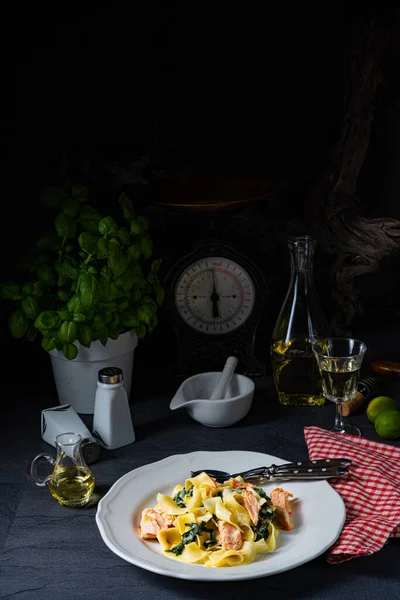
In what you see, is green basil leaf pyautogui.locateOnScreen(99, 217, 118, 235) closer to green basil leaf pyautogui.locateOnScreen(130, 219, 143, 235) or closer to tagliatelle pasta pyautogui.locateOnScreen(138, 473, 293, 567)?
green basil leaf pyautogui.locateOnScreen(130, 219, 143, 235)

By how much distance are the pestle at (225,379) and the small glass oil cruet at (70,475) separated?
0.39 m

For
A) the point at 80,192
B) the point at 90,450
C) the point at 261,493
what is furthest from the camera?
the point at 80,192

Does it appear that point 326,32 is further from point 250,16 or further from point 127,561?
point 127,561

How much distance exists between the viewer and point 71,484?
1428mm

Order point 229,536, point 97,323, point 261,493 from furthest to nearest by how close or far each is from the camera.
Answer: point 97,323, point 261,493, point 229,536

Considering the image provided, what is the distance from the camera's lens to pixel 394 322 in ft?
7.62

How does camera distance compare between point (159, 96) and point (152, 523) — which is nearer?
point (152, 523)

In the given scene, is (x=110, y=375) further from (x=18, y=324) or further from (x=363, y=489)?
(x=363, y=489)

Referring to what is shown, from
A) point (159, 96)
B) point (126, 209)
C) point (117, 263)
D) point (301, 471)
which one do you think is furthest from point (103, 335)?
point (159, 96)

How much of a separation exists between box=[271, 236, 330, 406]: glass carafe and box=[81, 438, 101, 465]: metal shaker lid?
45 cm

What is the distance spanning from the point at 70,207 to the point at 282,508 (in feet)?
2.51

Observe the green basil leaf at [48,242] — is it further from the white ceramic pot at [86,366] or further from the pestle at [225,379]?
the pestle at [225,379]

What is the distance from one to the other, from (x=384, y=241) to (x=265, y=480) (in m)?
0.78

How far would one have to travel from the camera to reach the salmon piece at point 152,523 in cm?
127
